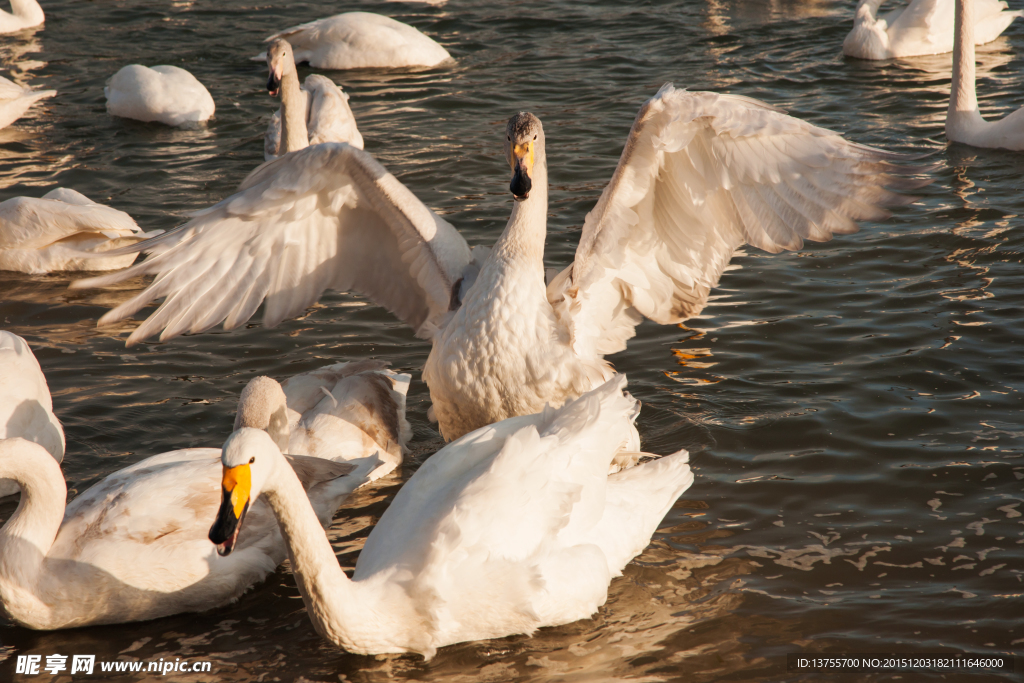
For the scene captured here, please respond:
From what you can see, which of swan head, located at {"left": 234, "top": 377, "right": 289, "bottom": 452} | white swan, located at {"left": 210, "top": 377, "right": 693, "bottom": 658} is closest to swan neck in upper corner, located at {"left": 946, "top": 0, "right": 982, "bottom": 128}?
white swan, located at {"left": 210, "top": 377, "right": 693, "bottom": 658}

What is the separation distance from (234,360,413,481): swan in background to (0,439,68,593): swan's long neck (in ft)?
3.79

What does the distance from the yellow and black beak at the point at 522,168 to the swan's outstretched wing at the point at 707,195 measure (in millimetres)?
486

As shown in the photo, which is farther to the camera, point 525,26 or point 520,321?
point 525,26

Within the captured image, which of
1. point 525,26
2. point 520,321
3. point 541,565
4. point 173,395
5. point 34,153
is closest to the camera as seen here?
point 541,565

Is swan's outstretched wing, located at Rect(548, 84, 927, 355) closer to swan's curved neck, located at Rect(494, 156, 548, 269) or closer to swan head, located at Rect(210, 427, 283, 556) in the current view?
swan's curved neck, located at Rect(494, 156, 548, 269)

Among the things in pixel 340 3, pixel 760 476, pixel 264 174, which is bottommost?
pixel 760 476

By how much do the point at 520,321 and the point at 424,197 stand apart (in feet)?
15.7

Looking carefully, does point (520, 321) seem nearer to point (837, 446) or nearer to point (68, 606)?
point (837, 446)

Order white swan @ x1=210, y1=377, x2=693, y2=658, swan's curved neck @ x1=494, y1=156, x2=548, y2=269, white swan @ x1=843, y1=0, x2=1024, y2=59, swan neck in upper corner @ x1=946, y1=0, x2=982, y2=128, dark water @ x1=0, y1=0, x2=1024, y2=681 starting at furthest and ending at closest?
1. white swan @ x1=843, y1=0, x2=1024, y2=59
2. swan neck in upper corner @ x1=946, y1=0, x2=982, y2=128
3. swan's curved neck @ x1=494, y1=156, x2=548, y2=269
4. dark water @ x1=0, y1=0, x2=1024, y2=681
5. white swan @ x1=210, y1=377, x2=693, y2=658

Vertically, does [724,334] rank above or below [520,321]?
below

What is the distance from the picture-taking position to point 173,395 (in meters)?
6.99

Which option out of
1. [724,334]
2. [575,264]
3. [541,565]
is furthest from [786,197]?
[541,565]

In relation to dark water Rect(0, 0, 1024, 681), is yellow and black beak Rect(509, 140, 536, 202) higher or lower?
higher

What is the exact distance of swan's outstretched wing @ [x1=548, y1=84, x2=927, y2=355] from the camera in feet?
18.1
